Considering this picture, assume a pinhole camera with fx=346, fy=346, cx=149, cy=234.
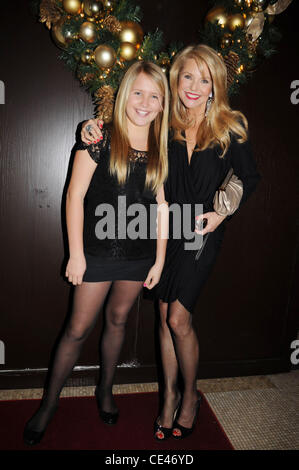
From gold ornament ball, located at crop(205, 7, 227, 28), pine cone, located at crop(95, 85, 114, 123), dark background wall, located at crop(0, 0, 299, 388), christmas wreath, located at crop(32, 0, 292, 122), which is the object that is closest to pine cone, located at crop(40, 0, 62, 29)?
christmas wreath, located at crop(32, 0, 292, 122)

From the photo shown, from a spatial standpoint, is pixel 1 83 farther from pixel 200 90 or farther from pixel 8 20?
pixel 200 90

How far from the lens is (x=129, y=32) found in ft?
4.93

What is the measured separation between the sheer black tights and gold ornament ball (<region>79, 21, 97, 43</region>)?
1.07 metres

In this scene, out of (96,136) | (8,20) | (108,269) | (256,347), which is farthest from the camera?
(256,347)

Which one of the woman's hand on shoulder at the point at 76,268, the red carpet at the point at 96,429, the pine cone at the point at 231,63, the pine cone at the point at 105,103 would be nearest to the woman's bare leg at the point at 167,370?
the red carpet at the point at 96,429

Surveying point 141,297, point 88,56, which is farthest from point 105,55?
point 141,297

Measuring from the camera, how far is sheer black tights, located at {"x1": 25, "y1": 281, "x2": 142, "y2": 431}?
5.27 ft

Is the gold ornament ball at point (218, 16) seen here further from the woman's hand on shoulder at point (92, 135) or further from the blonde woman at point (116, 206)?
the woman's hand on shoulder at point (92, 135)

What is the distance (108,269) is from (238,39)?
121cm

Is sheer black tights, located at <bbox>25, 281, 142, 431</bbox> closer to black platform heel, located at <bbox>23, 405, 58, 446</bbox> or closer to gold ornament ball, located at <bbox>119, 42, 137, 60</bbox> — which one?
black platform heel, located at <bbox>23, 405, 58, 446</bbox>

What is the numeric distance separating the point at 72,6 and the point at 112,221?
0.93 m

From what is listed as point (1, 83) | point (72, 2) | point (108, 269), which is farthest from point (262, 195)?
point (1, 83)

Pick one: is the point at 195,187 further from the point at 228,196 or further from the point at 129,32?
the point at 129,32
